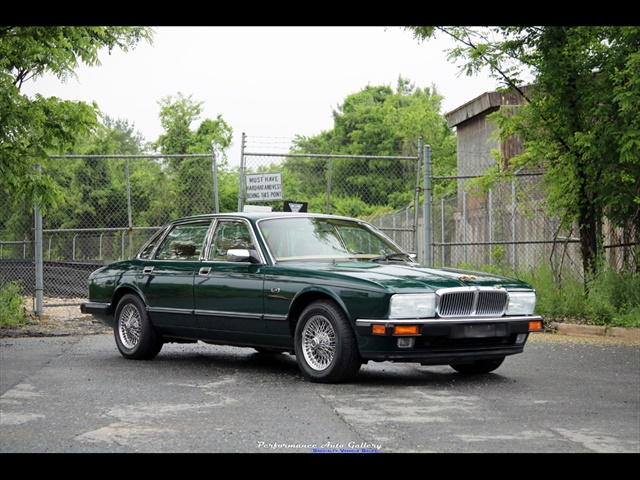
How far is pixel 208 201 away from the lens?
3117cm

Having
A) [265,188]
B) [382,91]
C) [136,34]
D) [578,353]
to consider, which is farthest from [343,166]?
[578,353]

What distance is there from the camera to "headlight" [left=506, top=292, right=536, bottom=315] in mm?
9320

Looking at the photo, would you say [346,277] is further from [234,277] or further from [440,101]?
[440,101]

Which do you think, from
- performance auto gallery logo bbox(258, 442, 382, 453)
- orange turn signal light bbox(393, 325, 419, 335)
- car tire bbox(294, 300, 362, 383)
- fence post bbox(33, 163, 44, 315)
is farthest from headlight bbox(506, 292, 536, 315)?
fence post bbox(33, 163, 44, 315)

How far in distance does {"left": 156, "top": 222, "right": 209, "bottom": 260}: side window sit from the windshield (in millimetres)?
913

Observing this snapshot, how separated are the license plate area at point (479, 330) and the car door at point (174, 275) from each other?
3020mm

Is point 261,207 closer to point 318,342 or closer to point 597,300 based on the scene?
point 318,342

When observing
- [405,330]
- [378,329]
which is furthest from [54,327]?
[405,330]

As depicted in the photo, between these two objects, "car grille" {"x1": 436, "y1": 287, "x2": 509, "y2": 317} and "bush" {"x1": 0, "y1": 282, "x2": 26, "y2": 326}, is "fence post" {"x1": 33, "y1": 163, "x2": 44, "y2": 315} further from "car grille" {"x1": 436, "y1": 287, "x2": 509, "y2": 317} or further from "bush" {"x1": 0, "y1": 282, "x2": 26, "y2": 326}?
"car grille" {"x1": 436, "y1": 287, "x2": 509, "y2": 317}

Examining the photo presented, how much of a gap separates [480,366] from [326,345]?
5.99ft

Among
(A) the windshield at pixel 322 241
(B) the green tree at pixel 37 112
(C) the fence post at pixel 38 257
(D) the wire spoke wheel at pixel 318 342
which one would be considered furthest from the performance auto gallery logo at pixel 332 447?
(C) the fence post at pixel 38 257

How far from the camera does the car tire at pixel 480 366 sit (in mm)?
9820

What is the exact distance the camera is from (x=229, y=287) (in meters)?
10.0

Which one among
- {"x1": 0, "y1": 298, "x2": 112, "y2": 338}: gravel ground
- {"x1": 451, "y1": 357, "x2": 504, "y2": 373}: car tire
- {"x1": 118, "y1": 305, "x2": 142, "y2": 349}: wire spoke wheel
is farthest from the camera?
{"x1": 0, "y1": 298, "x2": 112, "y2": 338}: gravel ground
